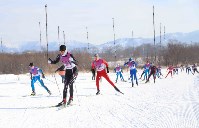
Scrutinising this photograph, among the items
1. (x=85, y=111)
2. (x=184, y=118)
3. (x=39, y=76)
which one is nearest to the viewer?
(x=184, y=118)

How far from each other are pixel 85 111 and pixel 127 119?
7.31 feet

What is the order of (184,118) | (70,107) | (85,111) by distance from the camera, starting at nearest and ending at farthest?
(184,118), (85,111), (70,107)

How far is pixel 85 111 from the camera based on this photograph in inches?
446

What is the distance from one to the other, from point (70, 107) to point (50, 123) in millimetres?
3258

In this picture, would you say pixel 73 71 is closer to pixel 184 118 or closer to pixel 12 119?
pixel 12 119

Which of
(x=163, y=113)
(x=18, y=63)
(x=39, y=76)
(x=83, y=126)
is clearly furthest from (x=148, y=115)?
(x=18, y=63)

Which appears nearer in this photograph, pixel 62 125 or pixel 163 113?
pixel 62 125

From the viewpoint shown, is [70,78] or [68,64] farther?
[68,64]

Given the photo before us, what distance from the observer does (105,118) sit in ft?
31.7

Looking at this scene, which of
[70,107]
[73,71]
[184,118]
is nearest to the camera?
[184,118]

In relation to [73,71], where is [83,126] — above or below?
below

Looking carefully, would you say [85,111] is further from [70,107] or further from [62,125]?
[62,125]

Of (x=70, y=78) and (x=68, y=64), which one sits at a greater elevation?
(x=68, y=64)

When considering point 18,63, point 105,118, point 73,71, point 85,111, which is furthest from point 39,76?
point 18,63
